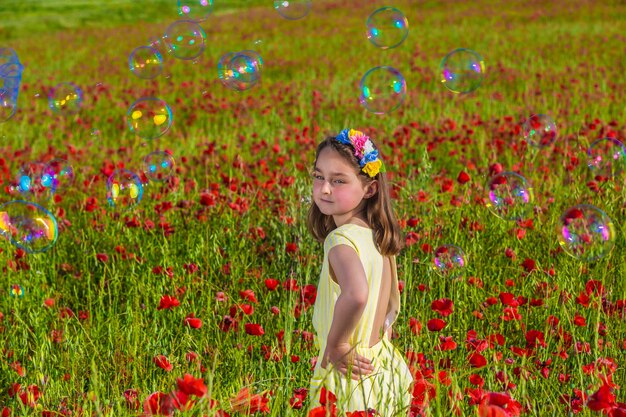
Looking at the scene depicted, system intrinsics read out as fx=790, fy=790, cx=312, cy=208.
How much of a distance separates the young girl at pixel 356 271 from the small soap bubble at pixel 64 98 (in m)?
3.46

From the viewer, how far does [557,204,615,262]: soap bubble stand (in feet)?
11.9

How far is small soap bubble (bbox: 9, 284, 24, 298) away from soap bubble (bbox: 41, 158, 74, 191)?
1304mm

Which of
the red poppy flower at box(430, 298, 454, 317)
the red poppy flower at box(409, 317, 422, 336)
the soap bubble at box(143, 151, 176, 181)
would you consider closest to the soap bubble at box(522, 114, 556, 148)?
the soap bubble at box(143, 151, 176, 181)

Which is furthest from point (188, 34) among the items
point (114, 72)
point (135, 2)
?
point (135, 2)

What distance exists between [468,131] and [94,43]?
1411cm

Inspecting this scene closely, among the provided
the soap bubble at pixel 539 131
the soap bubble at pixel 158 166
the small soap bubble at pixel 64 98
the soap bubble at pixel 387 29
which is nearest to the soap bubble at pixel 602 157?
the soap bubble at pixel 539 131

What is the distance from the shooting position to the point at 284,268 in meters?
4.03

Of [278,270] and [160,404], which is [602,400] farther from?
[278,270]

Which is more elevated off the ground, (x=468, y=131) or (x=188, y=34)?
(x=188, y=34)

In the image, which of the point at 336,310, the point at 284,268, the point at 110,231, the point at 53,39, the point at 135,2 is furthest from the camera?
the point at 135,2

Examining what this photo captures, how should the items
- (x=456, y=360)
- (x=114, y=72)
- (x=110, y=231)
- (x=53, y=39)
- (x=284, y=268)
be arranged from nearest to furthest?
(x=456, y=360), (x=284, y=268), (x=110, y=231), (x=114, y=72), (x=53, y=39)

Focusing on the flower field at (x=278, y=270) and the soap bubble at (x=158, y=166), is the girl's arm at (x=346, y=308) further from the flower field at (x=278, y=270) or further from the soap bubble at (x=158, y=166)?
the soap bubble at (x=158, y=166)

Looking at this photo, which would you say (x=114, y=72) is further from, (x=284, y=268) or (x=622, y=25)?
(x=622, y=25)

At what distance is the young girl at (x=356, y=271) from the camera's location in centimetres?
250
